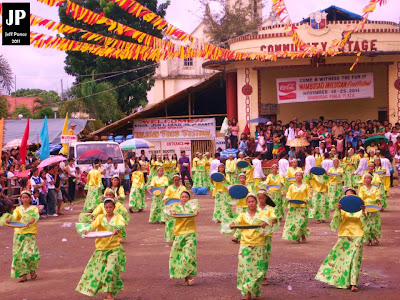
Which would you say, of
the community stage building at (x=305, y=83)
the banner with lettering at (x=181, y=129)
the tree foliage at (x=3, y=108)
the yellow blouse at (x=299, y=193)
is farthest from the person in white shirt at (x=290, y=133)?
the yellow blouse at (x=299, y=193)

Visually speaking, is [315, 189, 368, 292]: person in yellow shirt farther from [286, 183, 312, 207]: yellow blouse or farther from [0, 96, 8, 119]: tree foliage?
[0, 96, 8, 119]: tree foliage

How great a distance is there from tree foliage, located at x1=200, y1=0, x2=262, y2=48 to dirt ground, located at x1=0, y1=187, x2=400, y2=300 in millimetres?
29628

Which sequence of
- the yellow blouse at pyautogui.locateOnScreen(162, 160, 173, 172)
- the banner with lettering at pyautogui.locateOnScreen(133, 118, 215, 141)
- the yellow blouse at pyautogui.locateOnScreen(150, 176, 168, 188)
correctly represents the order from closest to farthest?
the yellow blouse at pyautogui.locateOnScreen(150, 176, 168, 188) → the yellow blouse at pyautogui.locateOnScreen(162, 160, 173, 172) → the banner with lettering at pyautogui.locateOnScreen(133, 118, 215, 141)

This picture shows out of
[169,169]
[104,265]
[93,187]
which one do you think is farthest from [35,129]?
[104,265]

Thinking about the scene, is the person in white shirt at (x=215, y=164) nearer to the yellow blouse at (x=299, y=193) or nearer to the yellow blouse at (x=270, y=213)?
the yellow blouse at (x=299, y=193)

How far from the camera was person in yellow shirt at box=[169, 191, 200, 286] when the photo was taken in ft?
34.6

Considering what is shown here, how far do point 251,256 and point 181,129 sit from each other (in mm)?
23717

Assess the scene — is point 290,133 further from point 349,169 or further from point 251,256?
point 251,256

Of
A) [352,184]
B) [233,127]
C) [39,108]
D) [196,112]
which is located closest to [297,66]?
[233,127]

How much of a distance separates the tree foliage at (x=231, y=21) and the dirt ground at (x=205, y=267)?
29.6 m

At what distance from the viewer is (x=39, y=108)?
43.8m

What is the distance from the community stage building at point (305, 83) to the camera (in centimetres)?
3014

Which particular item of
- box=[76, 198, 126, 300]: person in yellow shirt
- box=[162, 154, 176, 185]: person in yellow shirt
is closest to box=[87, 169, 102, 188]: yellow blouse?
box=[162, 154, 176, 185]: person in yellow shirt

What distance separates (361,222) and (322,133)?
17817 millimetres
